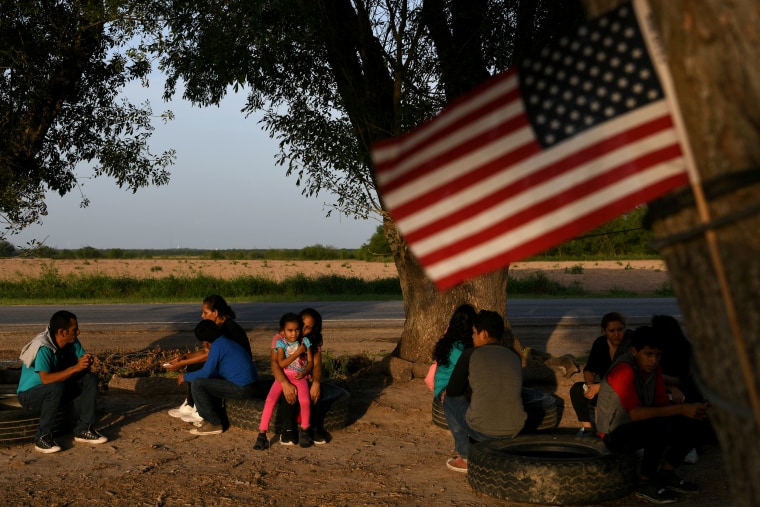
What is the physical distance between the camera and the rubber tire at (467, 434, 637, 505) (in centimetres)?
677

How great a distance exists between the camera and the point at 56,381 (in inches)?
343

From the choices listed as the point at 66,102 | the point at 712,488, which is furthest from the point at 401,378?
the point at 66,102

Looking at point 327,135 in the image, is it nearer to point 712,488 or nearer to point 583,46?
point 712,488

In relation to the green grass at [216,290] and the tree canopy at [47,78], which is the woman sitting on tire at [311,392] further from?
the green grass at [216,290]

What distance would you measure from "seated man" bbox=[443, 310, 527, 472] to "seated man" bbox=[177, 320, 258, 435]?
255 cm

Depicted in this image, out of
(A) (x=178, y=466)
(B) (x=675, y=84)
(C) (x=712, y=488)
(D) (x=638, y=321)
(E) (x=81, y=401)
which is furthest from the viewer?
(D) (x=638, y=321)

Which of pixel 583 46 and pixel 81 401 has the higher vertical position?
pixel 583 46

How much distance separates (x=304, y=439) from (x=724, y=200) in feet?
22.4

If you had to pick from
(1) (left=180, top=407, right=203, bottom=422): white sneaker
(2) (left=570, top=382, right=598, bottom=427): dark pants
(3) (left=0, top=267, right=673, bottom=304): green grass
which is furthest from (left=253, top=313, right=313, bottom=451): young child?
(3) (left=0, top=267, right=673, bottom=304): green grass

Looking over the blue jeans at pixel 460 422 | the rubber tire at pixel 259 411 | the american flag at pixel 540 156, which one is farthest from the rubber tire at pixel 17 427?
the american flag at pixel 540 156

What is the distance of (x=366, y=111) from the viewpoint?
1171 centimetres

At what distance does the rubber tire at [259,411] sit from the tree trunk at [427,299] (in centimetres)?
317

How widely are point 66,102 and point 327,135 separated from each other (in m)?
3.97

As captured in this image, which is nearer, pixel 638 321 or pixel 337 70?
pixel 337 70
